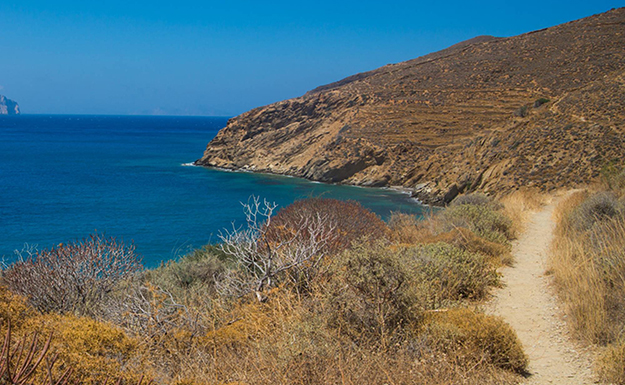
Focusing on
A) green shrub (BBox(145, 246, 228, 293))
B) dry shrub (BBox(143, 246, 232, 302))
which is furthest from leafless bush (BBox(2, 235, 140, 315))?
green shrub (BBox(145, 246, 228, 293))

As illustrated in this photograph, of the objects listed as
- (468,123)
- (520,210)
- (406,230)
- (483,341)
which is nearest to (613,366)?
(483,341)

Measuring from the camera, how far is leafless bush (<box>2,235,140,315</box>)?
6164 millimetres

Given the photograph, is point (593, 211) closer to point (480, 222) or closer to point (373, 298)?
point (480, 222)

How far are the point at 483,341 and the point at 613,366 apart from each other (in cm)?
98

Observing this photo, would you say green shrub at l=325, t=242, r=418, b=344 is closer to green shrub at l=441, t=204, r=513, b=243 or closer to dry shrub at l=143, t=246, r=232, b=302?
dry shrub at l=143, t=246, r=232, b=302

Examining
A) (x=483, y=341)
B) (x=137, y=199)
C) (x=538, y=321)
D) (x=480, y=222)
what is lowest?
(x=137, y=199)

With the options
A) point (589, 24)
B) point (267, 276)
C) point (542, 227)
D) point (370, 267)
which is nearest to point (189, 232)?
point (542, 227)

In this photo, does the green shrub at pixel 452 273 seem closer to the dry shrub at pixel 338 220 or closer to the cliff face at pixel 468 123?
the dry shrub at pixel 338 220

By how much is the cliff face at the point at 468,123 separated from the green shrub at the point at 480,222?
13092 millimetres

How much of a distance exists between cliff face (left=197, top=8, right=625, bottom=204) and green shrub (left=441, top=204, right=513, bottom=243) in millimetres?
13092

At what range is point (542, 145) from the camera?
25297mm

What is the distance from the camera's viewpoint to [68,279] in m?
6.38

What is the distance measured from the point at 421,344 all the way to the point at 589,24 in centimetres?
5525

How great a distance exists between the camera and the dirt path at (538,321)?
3.99 metres
